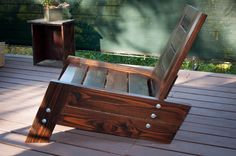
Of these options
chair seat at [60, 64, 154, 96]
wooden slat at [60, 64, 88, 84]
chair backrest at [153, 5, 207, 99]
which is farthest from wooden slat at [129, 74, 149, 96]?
wooden slat at [60, 64, 88, 84]

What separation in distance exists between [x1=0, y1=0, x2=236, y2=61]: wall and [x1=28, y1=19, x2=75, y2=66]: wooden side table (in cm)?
45

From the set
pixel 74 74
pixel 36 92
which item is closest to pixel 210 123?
pixel 74 74

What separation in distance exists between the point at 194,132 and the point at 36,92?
1590mm

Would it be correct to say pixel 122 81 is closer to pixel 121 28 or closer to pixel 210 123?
pixel 210 123

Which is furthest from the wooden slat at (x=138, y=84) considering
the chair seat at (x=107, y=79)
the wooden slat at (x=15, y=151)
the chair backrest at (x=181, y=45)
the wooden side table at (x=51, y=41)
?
the wooden side table at (x=51, y=41)

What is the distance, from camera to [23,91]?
315cm

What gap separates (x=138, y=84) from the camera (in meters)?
2.42

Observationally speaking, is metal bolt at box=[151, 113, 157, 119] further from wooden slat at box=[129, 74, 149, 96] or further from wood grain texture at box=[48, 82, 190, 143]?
wooden slat at box=[129, 74, 149, 96]

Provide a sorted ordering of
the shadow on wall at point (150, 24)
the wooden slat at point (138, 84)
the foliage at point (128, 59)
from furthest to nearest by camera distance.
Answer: the foliage at point (128, 59), the shadow on wall at point (150, 24), the wooden slat at point (138, 84)

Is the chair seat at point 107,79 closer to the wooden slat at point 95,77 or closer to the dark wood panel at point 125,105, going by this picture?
the wooden slat at point 95,77

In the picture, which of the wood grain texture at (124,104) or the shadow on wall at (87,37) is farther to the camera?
the shadow on wall at (87,37)

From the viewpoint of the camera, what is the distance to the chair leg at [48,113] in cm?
198

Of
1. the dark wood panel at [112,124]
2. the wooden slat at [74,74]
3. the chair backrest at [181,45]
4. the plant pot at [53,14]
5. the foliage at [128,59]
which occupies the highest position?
the chair backrest at [181,45]

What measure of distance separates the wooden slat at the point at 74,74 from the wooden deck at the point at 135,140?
1.16 ft
